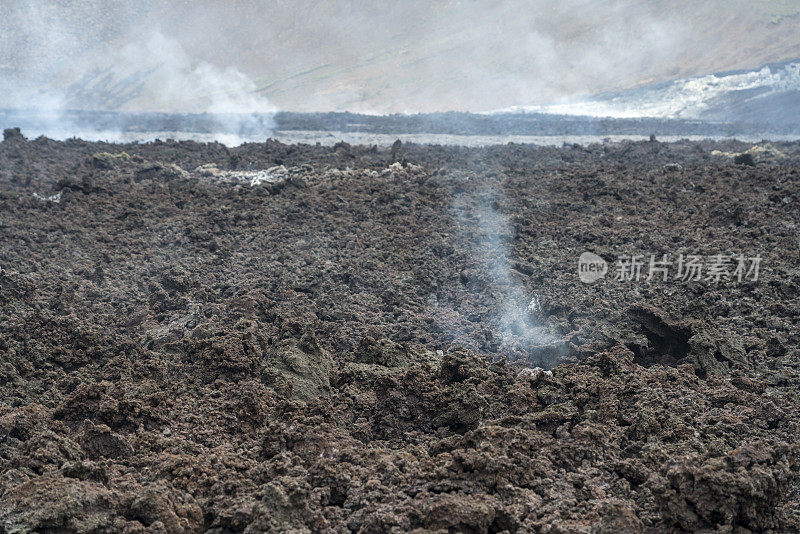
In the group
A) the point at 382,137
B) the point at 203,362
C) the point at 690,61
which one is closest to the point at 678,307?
the point at 203,362

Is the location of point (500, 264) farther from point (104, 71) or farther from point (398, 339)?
point (104, 71)

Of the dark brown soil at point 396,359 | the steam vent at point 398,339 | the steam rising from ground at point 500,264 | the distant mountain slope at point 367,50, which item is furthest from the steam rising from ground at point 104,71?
the dark brown soil at point 396,359

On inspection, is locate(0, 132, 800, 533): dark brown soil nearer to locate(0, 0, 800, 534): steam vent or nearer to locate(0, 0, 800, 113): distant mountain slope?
locate(0, 0, 800, 534): steam vent

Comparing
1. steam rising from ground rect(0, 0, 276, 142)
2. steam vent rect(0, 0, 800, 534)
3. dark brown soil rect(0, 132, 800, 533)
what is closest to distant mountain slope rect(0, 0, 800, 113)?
steam rising from ground rect(0, 0, 276, 142)

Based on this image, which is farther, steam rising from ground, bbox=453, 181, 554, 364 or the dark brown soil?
steam rising from ground, bbox=453, 181, 554, 364

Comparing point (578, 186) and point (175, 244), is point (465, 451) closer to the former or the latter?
point (175, 244)

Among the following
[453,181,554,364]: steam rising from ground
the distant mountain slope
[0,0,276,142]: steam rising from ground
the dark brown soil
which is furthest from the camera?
[0,0,276,142]: steam rising from ground

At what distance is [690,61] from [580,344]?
55.3 meters

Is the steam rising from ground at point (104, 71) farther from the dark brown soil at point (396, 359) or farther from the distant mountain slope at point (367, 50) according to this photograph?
the dark brown soil at point (396, 359)

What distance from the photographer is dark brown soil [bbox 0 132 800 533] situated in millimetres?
4719

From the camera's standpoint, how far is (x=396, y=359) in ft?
25.2

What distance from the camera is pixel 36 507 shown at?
457 centimetres

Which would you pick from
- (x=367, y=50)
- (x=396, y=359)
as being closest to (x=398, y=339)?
(x=396, y=359)

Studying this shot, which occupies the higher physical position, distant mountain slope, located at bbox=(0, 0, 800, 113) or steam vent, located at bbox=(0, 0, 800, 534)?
distant mountain slope, located at bbox=(0, 0, 800, 113)
